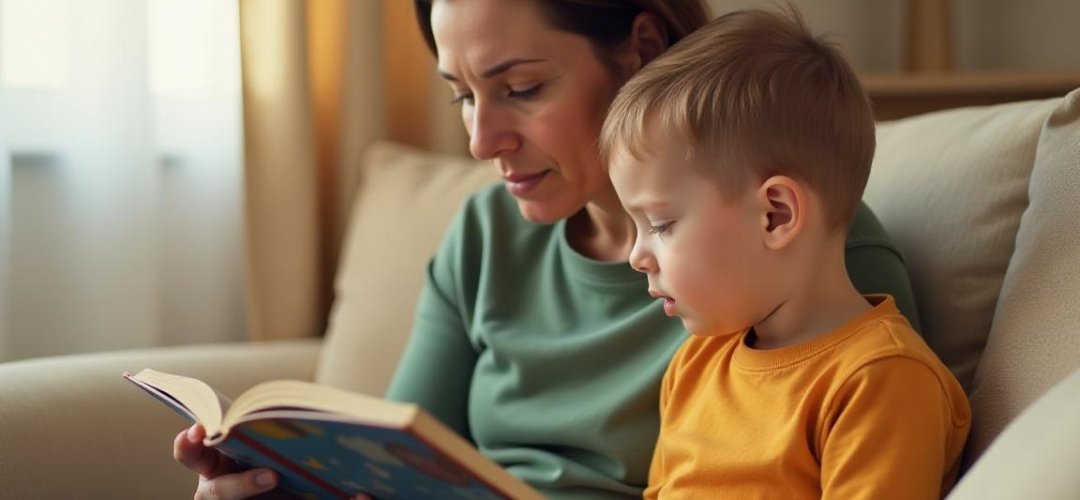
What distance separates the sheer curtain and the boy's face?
1.07m

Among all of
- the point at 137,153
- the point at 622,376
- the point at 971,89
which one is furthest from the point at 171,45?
the point at 971,89

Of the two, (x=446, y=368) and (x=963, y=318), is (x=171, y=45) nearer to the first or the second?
(x=446, y=368)

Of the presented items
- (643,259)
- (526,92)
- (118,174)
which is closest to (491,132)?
(526,92)

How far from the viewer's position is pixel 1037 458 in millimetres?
719

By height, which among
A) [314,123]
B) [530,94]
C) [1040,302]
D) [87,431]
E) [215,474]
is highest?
[530,94]

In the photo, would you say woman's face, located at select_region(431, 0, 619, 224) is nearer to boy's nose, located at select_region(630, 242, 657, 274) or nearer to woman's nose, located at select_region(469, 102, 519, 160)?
woman's nose, located at select_region(469, 102, 519, 160)

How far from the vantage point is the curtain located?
1.98 metres

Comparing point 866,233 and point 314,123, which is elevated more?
point 866,233

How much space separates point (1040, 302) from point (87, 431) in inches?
40.7

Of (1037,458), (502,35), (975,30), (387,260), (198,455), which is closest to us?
(1037,458)

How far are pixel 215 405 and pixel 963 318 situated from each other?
26.4 inches

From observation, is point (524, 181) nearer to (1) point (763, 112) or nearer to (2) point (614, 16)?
(2) point (614, 16)

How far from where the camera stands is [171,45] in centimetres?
191

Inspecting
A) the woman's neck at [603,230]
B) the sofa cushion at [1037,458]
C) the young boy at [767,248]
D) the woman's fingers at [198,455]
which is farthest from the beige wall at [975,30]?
the sofa cushion at [1037,458]
